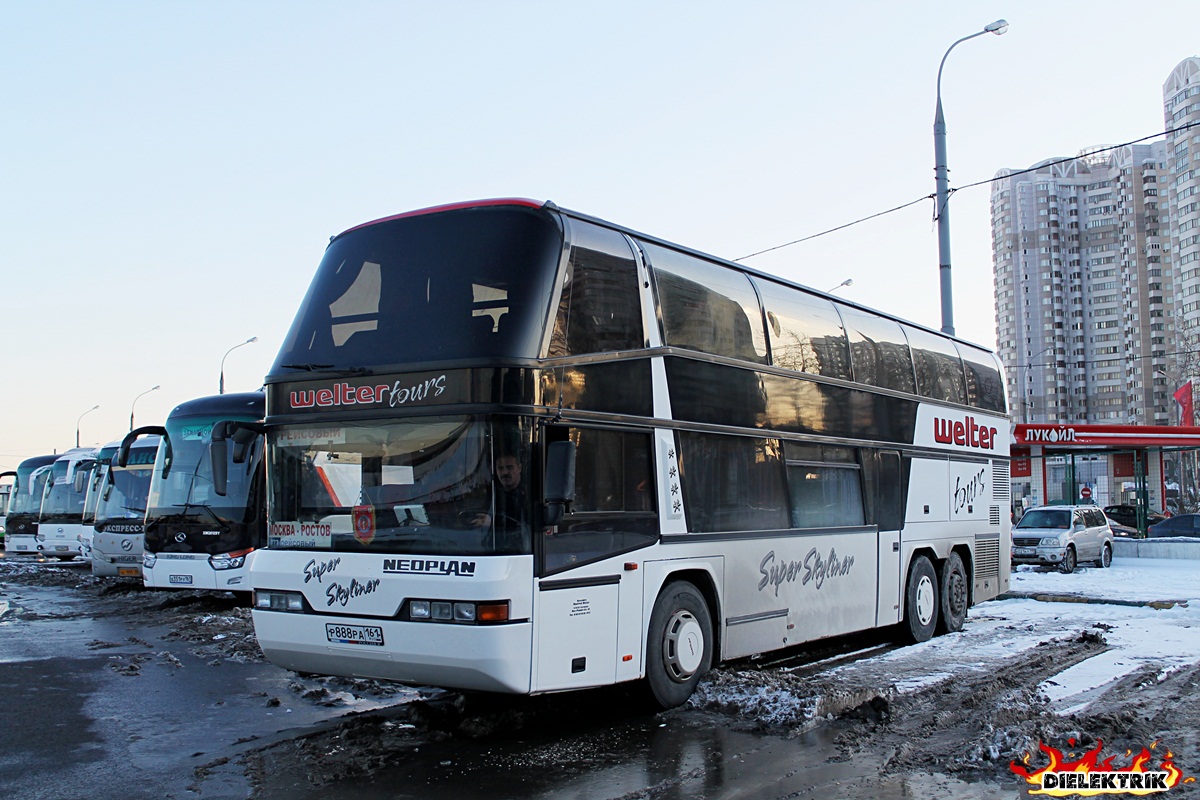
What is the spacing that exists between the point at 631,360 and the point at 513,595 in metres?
2.21

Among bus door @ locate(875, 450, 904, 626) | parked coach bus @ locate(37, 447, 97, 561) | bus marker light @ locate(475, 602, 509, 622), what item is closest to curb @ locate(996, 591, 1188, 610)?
bus door @ locate(875, 450, 904, 626)

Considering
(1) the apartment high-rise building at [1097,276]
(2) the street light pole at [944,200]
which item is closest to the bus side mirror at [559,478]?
(2) the street light pole at [944,200]

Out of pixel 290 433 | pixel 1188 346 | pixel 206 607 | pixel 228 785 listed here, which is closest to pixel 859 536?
pixel 290 433

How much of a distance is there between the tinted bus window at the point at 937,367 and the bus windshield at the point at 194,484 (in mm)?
9174

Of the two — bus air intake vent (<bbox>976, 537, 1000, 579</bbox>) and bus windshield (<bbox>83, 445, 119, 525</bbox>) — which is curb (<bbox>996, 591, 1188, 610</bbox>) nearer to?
bus air intake vent (<bbox>976, 537, 1000, 579</bbox>)

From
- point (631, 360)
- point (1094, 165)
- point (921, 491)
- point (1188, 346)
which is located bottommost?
point (921, 491)

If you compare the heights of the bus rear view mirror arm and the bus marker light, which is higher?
the bus rear view mirror arm

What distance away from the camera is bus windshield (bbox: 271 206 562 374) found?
730cm

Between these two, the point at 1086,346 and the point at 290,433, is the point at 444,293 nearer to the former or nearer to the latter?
the point at 290,433

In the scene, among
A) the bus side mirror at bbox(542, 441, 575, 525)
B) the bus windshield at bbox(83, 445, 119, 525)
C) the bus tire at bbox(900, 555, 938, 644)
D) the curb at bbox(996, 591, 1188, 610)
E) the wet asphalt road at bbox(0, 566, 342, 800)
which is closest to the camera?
the wet asphalt road at bbox(0, 566, 342, 800)

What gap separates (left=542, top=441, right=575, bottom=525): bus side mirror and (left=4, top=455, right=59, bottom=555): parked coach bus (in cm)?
2840

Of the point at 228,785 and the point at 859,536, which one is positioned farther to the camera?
the point at 859,536

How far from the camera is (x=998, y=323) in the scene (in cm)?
11688

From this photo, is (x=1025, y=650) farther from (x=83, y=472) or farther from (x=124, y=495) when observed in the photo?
(x=83, y=472)
